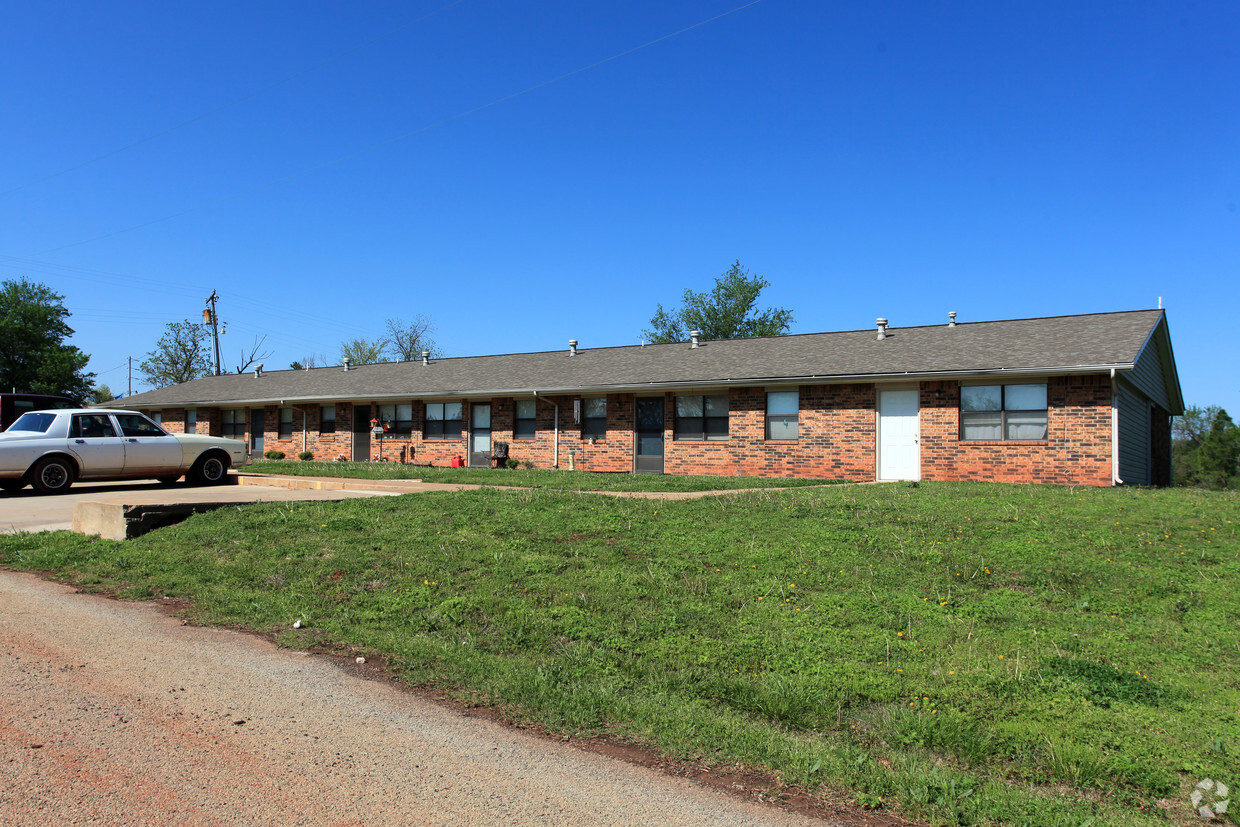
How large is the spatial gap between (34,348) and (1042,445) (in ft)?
199

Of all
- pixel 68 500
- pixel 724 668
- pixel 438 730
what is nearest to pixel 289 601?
pixel 438 730

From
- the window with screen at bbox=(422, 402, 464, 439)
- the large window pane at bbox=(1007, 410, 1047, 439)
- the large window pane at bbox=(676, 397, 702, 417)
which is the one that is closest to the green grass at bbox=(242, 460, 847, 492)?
the large window pane at bbox=(676, 397, 702, 417)

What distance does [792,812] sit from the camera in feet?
11.6

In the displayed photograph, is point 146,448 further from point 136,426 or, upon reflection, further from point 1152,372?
point 1152,372

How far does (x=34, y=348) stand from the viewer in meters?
52.7

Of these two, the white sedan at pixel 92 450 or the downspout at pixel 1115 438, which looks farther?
the downspout at pixel 1115 438

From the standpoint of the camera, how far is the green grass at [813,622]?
406 cm

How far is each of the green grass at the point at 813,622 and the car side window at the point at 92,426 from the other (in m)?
5.70

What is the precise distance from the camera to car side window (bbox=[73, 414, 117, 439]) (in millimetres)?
14109

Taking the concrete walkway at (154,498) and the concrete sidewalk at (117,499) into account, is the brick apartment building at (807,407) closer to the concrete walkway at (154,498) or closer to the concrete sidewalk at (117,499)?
the concrete walkway at (154,498)

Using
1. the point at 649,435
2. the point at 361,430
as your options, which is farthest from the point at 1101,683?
the point at 361,430

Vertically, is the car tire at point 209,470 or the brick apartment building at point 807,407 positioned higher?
the brick apartment building at point 807,407

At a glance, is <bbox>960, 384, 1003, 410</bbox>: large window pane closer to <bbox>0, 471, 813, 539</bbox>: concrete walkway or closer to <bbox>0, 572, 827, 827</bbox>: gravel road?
<bbox>0, 471, 813, 539</bbox>: concrete walkway

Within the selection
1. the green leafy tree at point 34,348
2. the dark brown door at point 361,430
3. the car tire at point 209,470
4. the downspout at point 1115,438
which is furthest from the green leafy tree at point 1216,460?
the green leafy tree at point 34,348
